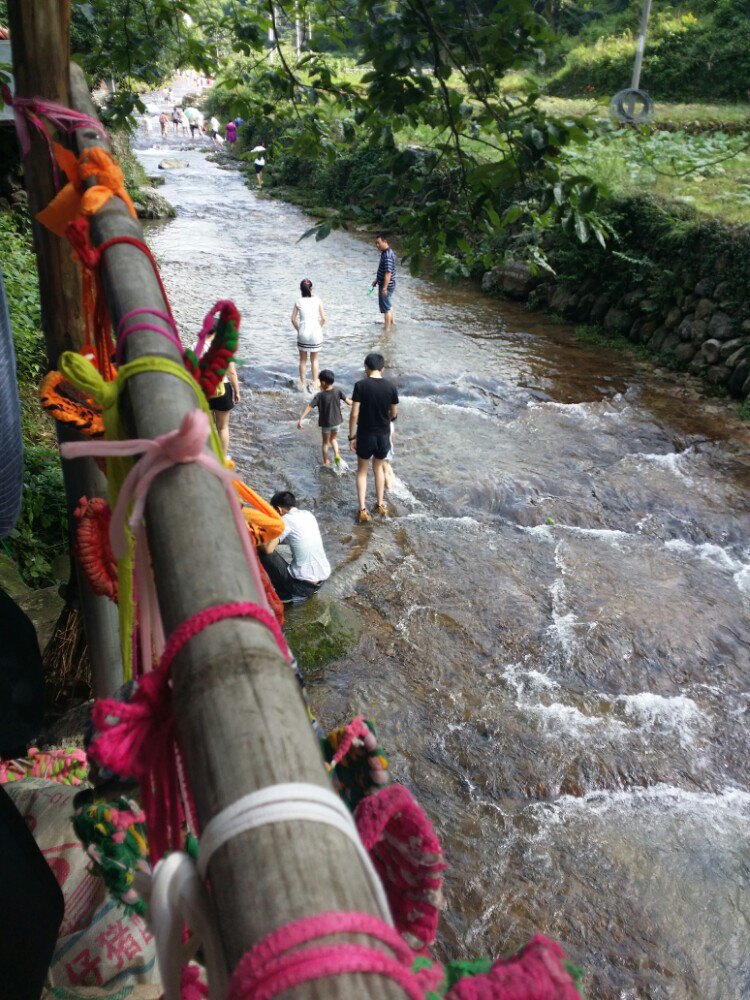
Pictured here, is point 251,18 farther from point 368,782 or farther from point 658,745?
point 658,745

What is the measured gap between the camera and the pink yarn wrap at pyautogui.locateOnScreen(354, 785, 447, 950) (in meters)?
0.88

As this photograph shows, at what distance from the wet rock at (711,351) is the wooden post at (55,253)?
→ 10.5 m

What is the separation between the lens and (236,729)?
24.7 inches

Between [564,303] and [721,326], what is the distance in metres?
3.35

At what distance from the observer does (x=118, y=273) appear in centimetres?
145

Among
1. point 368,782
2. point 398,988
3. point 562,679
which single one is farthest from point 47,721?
point 398,988

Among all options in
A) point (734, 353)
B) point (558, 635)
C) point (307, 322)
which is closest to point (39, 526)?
point (558, 635)

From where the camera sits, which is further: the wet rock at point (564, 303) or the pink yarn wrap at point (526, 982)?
the wet rock at point (564, 303)

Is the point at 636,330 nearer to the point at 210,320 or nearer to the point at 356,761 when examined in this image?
the point at 210,320

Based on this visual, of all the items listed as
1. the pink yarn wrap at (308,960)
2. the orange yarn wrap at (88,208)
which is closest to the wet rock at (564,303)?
the orange yarn wrap at (88,208)

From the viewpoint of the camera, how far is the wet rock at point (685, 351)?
11586 millimetres

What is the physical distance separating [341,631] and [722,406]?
7.43 meters

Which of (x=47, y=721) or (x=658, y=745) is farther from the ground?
(x=47, y=721)

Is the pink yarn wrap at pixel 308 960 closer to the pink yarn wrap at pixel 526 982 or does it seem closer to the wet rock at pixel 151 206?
the pink yarn wrap at pixel 526 982
